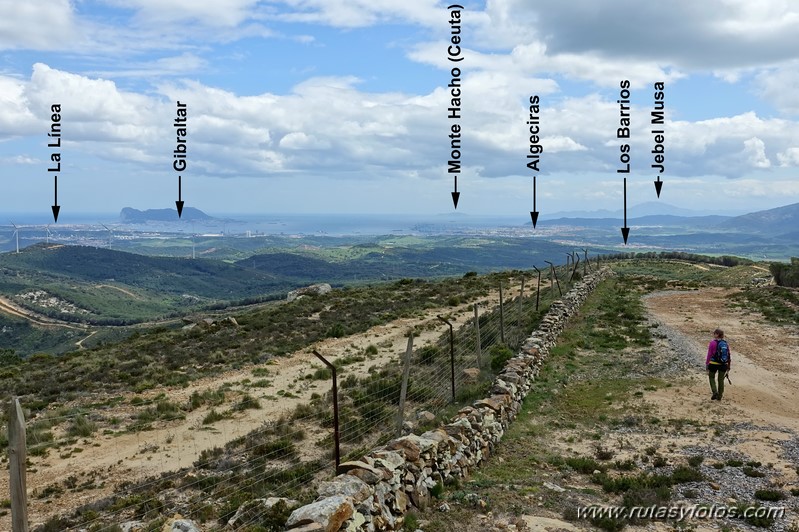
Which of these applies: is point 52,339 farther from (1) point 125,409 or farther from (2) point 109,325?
(1) point 125,409

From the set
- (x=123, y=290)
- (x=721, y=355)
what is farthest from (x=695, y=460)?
(x=123, y=290)

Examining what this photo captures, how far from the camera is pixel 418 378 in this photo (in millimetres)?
17500

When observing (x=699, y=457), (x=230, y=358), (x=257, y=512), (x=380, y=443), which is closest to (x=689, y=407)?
(x=699, y=457)

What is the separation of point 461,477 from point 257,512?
378cm

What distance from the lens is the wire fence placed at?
9.65 m

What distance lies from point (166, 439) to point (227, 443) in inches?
88.8

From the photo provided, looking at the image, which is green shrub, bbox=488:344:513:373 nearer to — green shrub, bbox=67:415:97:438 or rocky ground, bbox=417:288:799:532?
rocky ground, bbox=417:288:799:532

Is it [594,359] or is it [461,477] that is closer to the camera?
[461,477]

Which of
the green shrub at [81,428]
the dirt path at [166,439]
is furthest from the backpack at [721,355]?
the green shrub at [81,428]

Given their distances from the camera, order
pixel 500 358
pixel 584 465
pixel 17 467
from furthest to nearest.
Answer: pixel 500 358
pixel 584 465
pixel 17 467

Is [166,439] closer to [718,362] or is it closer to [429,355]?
[429,355]

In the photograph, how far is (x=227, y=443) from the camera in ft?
41.9

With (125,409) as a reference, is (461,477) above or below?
above

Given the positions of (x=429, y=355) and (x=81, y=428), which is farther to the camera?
(x=429, y=355)
